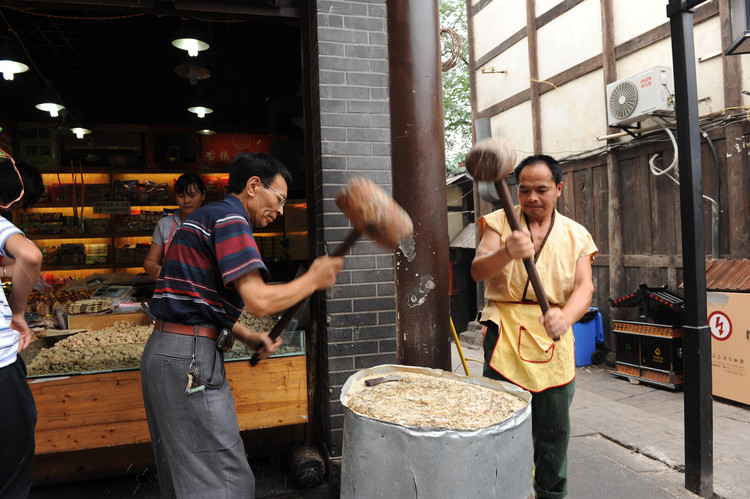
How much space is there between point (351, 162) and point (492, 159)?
174 cm

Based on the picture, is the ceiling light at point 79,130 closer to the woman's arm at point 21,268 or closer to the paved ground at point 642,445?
the woman's arm at point 21,268

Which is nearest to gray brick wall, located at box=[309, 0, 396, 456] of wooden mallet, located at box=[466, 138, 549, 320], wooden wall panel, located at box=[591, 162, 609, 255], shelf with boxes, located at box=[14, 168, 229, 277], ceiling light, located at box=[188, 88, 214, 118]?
wooden mallet, located at box=[466, 138, 549, 320]

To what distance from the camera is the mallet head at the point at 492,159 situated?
7.57 feet

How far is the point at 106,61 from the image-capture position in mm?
6664

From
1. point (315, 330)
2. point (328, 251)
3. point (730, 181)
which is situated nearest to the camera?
point (328, 251)

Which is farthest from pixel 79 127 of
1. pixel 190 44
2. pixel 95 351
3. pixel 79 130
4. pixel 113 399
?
pixel 113 399

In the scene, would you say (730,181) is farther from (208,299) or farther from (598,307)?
(208,299)

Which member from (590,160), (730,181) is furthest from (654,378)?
(590,160)

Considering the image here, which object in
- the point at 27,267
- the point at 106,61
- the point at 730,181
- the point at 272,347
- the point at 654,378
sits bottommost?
the point at 654,378

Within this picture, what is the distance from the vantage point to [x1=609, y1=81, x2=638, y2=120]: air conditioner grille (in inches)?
286

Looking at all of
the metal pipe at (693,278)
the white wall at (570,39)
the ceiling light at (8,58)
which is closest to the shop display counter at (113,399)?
the metal pipe at (693,278)

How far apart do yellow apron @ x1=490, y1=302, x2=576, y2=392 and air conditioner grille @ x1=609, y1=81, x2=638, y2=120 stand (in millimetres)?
5728

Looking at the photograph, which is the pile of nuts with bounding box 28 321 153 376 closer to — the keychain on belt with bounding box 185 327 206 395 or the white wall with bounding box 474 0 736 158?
the keychain on belt with bounding box 185 327 206 395

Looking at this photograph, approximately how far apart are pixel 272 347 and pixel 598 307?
25.1ft
